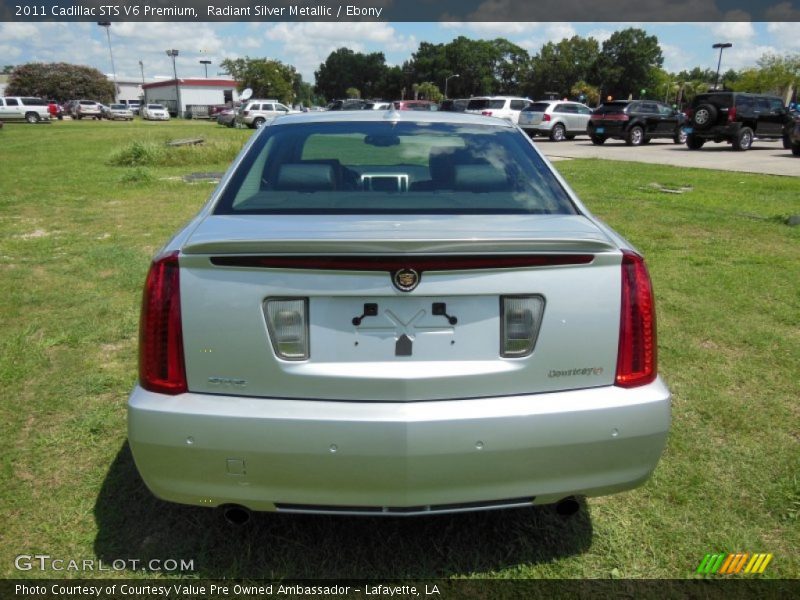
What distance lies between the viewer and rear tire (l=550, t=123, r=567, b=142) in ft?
96.3

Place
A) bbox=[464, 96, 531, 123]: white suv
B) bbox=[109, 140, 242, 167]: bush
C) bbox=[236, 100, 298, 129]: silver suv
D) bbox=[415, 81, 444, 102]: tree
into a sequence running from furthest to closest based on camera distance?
bbox=[415, 81, 444, 102]: tree, bbox=[236, 100, 298, 129]: silver suv, bbox=[464, 96, 531, 123]: white suv, bbox=[109, 140, 242, 167]: bush

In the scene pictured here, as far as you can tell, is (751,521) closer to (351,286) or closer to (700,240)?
(351,286)

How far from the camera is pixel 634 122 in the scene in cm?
2570

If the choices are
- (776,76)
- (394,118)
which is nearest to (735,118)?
(394,118)

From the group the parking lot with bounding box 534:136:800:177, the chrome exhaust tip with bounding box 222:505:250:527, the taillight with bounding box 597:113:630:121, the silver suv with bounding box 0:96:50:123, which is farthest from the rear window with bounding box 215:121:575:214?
the silver suv with bounding box 0:96:50:123

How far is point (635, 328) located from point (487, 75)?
425 feet

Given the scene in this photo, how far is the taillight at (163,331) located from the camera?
84.1 inches

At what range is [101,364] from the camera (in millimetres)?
4277

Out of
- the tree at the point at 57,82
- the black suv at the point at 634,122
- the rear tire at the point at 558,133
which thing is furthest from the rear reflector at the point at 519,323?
the tree at the point at 57,82

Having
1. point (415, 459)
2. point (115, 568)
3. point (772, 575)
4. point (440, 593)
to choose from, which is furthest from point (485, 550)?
point (115, 568)

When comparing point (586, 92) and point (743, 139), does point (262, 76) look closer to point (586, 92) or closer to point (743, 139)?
point (586, 92)

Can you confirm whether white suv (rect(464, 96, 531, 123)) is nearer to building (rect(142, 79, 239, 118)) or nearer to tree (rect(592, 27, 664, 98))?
building (rect(142, 79, 239, 118))

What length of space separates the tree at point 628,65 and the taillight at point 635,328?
11377cm

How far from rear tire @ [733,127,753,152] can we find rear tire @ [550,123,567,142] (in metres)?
8.58
